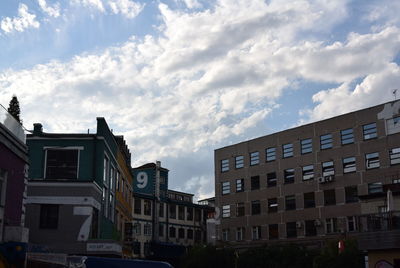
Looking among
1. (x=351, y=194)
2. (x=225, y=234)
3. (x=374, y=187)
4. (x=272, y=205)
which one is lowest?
(x=225, y=234)

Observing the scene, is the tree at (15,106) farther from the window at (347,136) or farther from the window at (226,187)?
the window at (347,136)

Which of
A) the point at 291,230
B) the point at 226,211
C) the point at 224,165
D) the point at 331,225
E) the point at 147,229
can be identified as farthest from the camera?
the point at 147,229

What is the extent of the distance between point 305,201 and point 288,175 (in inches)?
135

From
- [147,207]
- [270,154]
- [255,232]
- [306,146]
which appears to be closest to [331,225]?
[306,146]

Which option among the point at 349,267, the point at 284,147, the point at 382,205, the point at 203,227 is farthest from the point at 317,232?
the point at 203,227

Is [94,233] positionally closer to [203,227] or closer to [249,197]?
[249,197]

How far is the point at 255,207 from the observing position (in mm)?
59875

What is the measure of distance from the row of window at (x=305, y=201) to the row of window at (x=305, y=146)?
13.7ft

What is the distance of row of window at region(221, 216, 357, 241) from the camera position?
5072 cm

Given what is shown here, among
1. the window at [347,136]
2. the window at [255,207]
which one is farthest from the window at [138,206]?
the window at [347,136]

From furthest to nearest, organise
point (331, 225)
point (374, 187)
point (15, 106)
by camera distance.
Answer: point (331, 225)
point (374, 187)
point (15, 106)

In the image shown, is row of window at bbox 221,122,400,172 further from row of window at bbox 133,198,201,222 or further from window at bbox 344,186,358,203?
row of window at bbox 133,198,201,222

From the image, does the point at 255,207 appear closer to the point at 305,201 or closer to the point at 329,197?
the point at 305,201

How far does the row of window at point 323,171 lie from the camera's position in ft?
160
